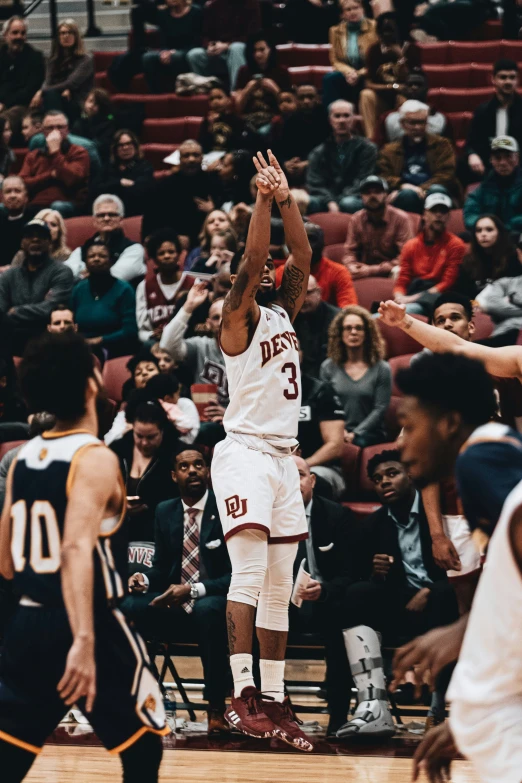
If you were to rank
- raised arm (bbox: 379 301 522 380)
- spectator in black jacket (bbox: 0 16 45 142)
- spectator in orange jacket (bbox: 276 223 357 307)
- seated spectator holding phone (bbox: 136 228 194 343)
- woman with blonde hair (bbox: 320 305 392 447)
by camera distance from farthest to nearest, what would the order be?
1. spectator in black jacket (bbox: 0 16 45 142)
2. seated spectator holding phone (bbox: 136 228 194 343)
3. spectator in orange jacket (bbox: 276 223 357 307)
4. woman with blonde hair (bbox: 320 305 392 447)
5. raised arm (bbox: 379 301 522 380)

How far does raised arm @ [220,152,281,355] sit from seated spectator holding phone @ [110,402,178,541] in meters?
2.08

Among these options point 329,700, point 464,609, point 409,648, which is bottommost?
point 329,700

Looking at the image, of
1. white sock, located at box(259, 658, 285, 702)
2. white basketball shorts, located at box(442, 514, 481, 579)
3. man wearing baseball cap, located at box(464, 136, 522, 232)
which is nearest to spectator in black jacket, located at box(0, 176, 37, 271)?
man wearing baseball cap, located at box(464, 136, 522, 232)

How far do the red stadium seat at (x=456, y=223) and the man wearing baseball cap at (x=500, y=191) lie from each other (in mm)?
557

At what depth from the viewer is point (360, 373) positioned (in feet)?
27.0

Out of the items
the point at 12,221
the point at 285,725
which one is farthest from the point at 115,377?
the point at 285,725

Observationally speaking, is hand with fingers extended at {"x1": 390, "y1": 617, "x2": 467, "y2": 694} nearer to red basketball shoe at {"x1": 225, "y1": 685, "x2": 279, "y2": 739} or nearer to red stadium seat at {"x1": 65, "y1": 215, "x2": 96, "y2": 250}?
red basketball shoe at {"x1": 225, "y1": 685, "x2": 279, "y2": 739}

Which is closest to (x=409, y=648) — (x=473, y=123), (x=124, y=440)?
(x=124, y=440)

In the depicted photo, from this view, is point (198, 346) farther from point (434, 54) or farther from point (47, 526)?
point (434, 54)

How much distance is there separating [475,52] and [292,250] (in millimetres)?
8325

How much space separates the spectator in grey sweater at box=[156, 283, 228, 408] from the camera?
8320mm

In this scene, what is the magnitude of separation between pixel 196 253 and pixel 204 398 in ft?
6.25

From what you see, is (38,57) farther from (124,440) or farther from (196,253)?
(124,440)

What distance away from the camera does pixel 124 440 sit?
25.1 feet
